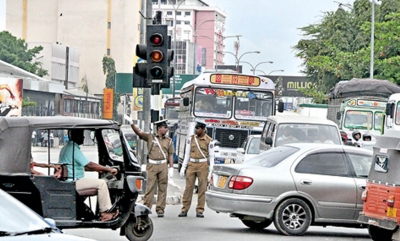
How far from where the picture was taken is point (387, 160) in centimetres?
1277

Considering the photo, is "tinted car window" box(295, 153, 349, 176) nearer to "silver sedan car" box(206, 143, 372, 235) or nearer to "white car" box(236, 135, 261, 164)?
"silver sedan car" box(206, 143, 372, 235)

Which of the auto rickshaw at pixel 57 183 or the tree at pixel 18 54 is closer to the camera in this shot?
the auto rickshaw at pixel 57 183

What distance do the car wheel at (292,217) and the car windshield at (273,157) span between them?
0.73 m

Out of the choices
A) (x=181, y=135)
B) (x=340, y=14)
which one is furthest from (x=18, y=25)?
(x=181, y=135)

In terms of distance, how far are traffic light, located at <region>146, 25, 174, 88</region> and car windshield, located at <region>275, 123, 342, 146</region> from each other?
5.30 m

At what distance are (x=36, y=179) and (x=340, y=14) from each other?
54.3 metres

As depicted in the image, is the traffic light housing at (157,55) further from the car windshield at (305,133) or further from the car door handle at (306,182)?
the car windshield at (305,133)

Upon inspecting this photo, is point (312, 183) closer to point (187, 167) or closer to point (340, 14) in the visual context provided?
point (187, 167)

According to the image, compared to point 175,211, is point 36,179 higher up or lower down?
higher up

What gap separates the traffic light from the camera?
17172 mm

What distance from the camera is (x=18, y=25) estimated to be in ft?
407

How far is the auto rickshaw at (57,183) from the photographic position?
1101cm

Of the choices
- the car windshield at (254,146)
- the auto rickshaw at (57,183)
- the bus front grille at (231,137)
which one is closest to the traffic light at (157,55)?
the auto rickshaw at (57,183)

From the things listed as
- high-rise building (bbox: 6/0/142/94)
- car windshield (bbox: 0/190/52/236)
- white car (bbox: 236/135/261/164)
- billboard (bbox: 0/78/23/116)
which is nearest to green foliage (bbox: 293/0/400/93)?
billboard (bbox: 0/78/23/116)
